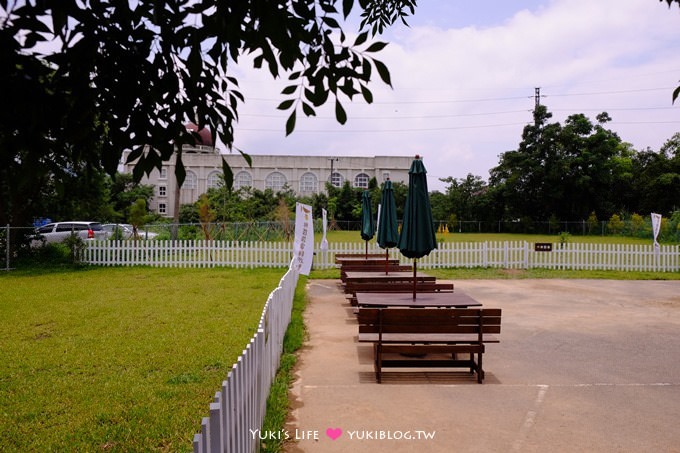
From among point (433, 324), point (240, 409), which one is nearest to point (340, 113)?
point (240, 409)

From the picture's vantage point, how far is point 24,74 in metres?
2.27

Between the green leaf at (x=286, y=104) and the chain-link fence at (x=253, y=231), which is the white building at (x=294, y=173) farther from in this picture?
the green leaf at (x=286, y=104)

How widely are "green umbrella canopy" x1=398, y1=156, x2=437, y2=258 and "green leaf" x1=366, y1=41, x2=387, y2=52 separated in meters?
4.30

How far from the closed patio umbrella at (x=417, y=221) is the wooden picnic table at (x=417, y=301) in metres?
0.22

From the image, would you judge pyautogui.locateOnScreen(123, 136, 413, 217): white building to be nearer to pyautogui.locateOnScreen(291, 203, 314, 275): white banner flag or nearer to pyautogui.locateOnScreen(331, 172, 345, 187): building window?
pyautogui.locateOnScreen(331, 172, 345, 187): building window

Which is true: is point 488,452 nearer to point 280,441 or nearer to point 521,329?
point 280,441

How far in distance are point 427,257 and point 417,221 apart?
38.1 feet

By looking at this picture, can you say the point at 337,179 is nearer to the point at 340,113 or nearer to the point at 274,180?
A: the point at 274,180

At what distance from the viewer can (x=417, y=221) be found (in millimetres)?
6906

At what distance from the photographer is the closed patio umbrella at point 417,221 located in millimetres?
6863

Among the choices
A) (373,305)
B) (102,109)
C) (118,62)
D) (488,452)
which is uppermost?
(118,62)

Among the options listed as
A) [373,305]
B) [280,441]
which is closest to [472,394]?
[373,305]

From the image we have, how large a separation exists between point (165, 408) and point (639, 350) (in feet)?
20.1

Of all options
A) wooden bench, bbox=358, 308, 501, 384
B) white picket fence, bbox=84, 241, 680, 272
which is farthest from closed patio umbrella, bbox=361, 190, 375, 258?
wooden bench, bbox=358, 308, 501, 384
